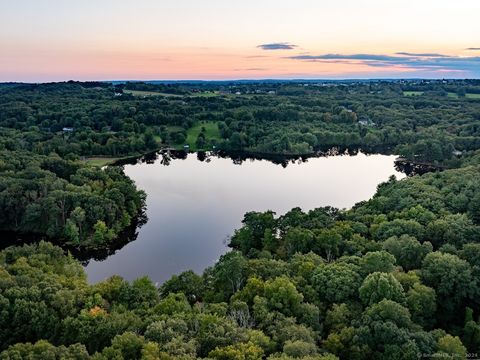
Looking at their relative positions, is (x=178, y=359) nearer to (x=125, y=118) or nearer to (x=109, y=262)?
(x=109, y=262)

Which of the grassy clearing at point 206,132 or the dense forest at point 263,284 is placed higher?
the grassy clearing at point 206,132

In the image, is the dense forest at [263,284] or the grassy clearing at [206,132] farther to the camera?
the grassy clearing at [206,132]

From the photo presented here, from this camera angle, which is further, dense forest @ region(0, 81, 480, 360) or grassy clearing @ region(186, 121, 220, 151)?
grassy clearing @ region(186, 121, 220, 151)

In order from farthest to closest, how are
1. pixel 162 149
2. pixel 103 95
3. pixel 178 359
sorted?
pixel 103 95 → pixel 162 149 → pixel 178 359

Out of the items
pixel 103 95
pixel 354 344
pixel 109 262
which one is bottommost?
pixel 109 262

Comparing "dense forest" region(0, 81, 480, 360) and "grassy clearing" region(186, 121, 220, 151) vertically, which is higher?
"grassy clearing" region(186, 121, 220, 151)

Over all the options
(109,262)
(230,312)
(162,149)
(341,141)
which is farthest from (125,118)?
(230,312)

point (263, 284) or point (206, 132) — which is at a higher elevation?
point (206, 132)

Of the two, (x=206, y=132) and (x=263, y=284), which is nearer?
(x=263, y=284)
